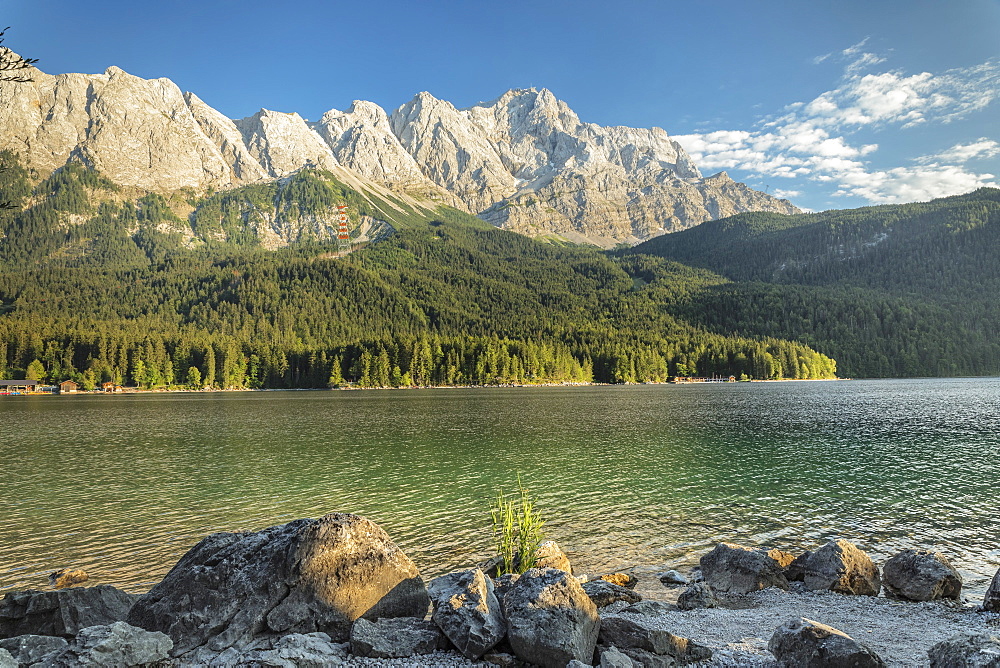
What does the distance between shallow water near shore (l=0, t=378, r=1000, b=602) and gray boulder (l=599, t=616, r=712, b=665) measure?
790cm

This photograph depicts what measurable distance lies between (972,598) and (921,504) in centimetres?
1414

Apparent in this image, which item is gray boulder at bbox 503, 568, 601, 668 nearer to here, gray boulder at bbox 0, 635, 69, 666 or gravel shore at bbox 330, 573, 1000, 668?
gravel shore at bbox 330, 573, 1000, 668

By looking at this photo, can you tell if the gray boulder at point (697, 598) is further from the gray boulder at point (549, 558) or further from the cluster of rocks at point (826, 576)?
the gray boulder at point (549, 558)

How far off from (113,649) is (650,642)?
1040 centimetres

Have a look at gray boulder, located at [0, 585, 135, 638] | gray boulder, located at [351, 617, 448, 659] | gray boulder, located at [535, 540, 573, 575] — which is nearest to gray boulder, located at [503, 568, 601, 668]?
gray boulder, located at [351, 617, 448, 659]

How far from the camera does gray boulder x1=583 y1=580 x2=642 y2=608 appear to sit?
51.5ft

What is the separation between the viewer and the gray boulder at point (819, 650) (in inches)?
384

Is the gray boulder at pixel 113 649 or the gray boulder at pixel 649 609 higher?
the gray boulder at pixel 113 649

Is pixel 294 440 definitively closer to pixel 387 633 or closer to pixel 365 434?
pixel 365 434

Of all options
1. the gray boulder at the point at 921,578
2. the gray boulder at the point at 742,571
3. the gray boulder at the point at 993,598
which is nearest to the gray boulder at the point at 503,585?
the gray boulder at the point at 742,571

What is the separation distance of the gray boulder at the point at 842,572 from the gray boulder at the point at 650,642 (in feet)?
23.4

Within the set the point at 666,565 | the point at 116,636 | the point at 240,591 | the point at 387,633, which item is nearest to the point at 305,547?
the point at 240,591

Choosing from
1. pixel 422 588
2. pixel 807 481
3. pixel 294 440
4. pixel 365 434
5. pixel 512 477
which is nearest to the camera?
pixel 422 588

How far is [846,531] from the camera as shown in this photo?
76.5 feet
